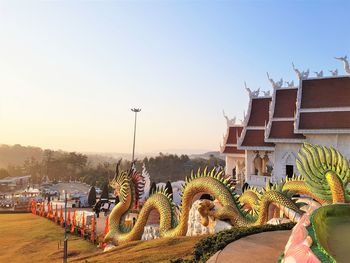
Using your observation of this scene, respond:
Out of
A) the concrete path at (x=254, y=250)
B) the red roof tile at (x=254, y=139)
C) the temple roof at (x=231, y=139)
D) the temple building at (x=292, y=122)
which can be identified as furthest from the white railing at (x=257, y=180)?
the concrete path at (x=254, y=250)

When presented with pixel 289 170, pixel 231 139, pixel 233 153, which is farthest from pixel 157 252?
pixel 231 139

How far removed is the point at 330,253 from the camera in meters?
3.31

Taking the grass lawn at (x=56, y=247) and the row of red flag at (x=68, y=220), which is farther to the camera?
the row of red flag at (x=68, y=220)

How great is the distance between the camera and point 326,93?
19.3 metres

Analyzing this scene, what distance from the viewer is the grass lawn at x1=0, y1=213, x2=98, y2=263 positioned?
12731 millimetres

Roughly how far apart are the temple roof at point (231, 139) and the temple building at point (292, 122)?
3349 mm

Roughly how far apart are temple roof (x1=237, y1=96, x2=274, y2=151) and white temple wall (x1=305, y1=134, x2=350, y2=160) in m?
2.70

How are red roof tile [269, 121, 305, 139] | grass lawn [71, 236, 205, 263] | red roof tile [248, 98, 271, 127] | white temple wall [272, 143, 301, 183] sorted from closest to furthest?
grass lawn [71, 236, 205, 263]
red roof tile [269, 121, 305, 139]
white temple wall [272, 143, 301, 183]
red roof tile [248, 98, 271, 127]

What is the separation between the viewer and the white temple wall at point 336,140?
→ 18.1 meters

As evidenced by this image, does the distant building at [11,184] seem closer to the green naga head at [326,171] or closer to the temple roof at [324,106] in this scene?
the temple roof at [324,106]

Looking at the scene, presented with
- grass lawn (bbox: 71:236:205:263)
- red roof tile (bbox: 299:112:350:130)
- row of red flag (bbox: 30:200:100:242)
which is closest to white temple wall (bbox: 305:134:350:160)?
red roof tile (bbox: 299:112:350:130)

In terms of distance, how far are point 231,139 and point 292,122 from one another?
6.88 metres

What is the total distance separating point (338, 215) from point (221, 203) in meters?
5.96

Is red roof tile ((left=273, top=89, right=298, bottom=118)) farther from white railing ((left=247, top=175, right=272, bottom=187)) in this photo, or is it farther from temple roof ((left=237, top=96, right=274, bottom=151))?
white railing ((left=247, top=175, right=272, bottom=187))
